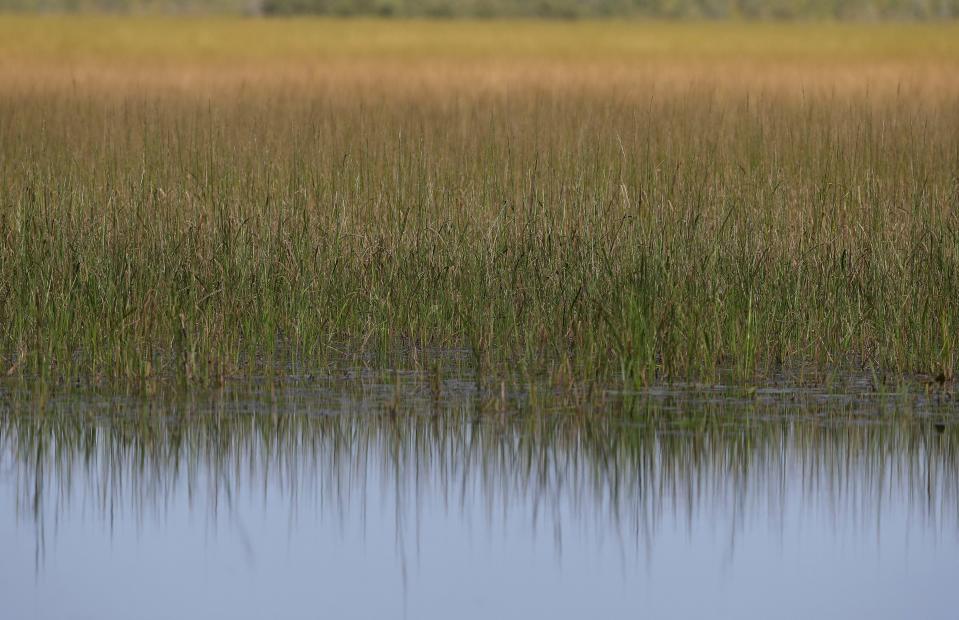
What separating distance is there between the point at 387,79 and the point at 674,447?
15.7m

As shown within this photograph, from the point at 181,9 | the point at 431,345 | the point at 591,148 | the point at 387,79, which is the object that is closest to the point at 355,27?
the point at 181,9

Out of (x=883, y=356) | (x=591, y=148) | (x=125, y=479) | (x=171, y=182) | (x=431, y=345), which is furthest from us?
(x=591, y=148)

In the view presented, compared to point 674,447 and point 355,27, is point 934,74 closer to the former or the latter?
point 674,447

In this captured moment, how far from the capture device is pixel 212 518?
486 cm

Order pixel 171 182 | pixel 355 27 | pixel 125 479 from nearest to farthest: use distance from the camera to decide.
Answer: pixel 125 479, pixel 171 182, pixel 355 27

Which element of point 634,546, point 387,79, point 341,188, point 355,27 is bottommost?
point 634,546

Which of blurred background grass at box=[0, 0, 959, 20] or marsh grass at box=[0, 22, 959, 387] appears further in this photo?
blurred background grass at box=[0, 0, 959, 20]

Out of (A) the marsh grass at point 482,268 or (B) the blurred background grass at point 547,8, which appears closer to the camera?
(A) the marsh grass at point 482,268

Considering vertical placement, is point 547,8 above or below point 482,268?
above

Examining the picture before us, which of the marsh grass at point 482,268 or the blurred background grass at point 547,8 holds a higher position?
the blurred background grass at point 547,8

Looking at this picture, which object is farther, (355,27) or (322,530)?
(355,27)

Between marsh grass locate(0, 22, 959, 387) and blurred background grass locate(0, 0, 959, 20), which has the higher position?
blurred background grass locate(0, 0, 959, 20)

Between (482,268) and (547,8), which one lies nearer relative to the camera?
(482,268)

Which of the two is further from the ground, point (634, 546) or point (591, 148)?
point (591, 148)
